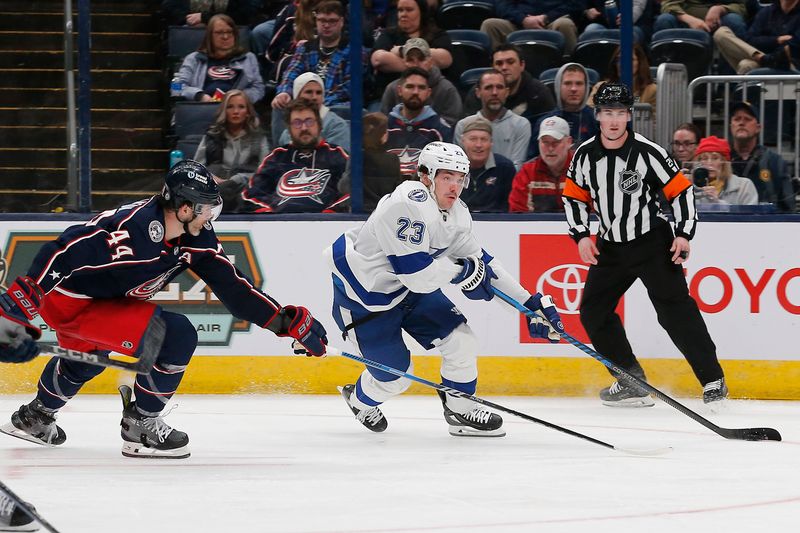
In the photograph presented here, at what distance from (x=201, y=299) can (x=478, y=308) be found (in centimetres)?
124

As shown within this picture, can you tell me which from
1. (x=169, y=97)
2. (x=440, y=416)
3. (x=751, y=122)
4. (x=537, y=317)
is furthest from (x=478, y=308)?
(x=169, y=97)

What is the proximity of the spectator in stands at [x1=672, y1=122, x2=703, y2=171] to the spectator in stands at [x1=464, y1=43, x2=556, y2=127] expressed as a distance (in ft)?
1.90

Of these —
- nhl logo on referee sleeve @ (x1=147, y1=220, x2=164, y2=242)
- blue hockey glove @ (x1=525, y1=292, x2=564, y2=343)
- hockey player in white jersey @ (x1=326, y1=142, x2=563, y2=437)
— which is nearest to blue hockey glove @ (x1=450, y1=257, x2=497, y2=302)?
hockey player in white jersey @ (x1=326, y1=142, x2=563, y2=437)

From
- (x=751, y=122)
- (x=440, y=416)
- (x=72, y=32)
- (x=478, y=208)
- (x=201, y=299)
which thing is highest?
(x=72, y=32)

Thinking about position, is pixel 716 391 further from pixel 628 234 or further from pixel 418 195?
pixel 418 195

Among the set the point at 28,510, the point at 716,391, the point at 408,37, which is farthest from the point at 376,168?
the point at 28,510

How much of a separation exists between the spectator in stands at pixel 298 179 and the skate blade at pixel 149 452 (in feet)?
5.74

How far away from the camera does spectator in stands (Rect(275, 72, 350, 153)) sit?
5883 mm

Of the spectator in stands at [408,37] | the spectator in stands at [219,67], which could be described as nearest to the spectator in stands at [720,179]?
the spectator in stands at [408,37]

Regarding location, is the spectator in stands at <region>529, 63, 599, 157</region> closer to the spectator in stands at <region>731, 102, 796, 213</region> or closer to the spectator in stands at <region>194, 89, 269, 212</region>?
the spectator in stands at <region>731, 102, 796, 213</region>

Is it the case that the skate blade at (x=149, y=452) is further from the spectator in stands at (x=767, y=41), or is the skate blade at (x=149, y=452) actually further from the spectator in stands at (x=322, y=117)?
the spectator in stands at (x=767, y=41)

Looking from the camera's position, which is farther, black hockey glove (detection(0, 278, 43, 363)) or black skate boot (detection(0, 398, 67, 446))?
black skate boot (detection(0, 398, 67, 446))

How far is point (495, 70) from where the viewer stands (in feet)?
19.5

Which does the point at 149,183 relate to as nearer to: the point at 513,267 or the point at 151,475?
the point at 513,267
